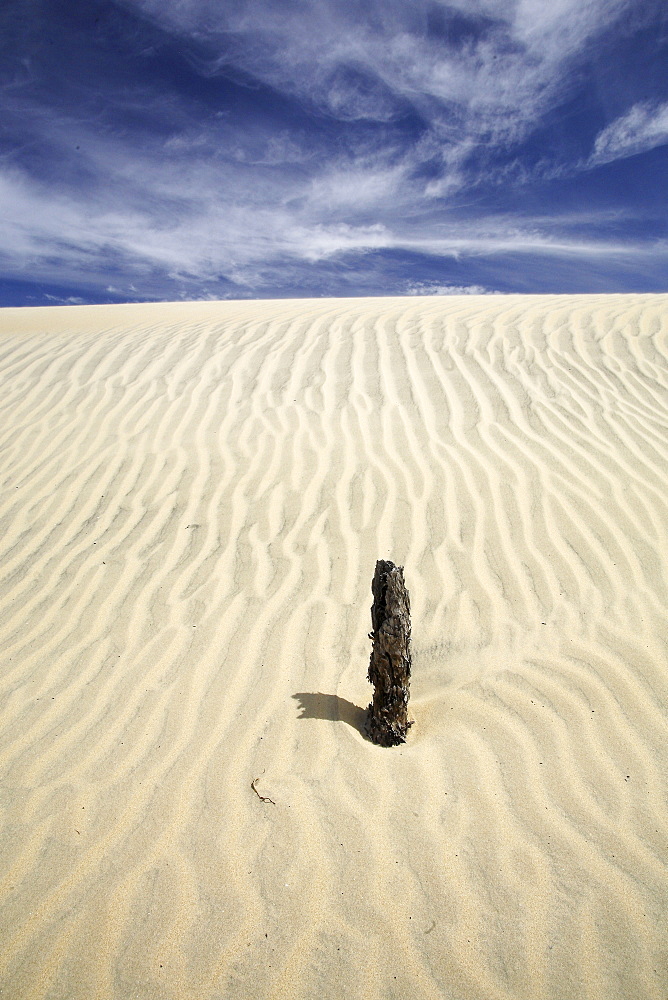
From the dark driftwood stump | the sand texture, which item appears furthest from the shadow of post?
the dark driftwood stump

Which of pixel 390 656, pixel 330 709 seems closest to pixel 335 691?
pixel 330 709

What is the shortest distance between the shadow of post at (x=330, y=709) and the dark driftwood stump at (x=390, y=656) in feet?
0.43

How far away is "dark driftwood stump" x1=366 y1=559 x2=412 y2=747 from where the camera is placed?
2.25m

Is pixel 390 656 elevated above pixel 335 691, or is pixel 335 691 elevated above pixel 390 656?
pixel 390 656

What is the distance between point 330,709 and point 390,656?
485 mm

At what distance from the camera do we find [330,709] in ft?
8.21

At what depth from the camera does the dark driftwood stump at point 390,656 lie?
2.25 m

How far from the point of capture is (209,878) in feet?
6.05

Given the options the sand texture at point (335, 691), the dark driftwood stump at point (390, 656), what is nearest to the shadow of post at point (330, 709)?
the sand texture at point (335, 691)

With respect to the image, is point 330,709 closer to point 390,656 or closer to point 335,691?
point 335,691

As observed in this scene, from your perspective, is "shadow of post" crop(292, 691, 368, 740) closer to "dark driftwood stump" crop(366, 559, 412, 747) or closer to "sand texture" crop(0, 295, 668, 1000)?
"sand texture" crop(0, 295, 668, 1000)

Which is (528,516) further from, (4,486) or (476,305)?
(476,305)

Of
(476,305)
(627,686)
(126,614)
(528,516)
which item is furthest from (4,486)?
(476,305)

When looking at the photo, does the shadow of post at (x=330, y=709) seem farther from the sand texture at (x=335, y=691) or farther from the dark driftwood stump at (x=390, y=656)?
the dark driftwood stump at (x=390, y=656)
